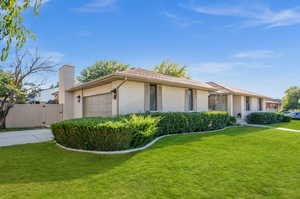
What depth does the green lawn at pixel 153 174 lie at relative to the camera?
301 centimetres

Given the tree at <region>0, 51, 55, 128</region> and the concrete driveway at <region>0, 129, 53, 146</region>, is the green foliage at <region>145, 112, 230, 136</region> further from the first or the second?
the tree at <region>0, 51, 55, 128</region>

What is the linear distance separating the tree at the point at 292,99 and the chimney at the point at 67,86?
4995 centimetres

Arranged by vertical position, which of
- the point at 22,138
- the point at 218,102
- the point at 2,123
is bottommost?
the point at 22,138

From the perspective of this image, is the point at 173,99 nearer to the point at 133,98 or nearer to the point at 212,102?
the point at 133,98

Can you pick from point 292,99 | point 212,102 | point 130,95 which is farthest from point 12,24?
point 292,99

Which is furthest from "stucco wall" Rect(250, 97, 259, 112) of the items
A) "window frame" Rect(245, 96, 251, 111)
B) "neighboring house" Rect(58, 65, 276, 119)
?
"neighboring house" Rect(58, 65, 276, 119)

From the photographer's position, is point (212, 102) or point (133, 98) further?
point (212, 102)

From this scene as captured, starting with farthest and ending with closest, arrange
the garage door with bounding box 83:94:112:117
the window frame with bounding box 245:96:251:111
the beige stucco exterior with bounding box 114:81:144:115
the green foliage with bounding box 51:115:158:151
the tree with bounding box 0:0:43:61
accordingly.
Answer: the window frame with bounding box 245:96:251:111
the garage door with bounding box 83:94:112:117
the beige stucco exterior with bounding box 114:81:144:115
the green foliage with bounding box 51:115:158:151
the tree with bounding box 0:0:43:61

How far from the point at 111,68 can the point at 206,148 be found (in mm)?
23444

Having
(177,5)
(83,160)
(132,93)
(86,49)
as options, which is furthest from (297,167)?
(86,49)

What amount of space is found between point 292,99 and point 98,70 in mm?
47598

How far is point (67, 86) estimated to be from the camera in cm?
1427

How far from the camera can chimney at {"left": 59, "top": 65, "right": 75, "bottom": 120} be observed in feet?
46.7

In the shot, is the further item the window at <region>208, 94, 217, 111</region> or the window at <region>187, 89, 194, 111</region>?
the window at <region>208, 94, 217, 111</region>
